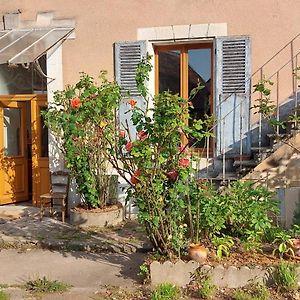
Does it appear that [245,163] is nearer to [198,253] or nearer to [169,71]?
[169,71]

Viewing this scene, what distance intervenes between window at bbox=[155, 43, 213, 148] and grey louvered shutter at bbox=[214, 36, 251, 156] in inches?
13.4

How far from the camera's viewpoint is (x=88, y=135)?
6.98m

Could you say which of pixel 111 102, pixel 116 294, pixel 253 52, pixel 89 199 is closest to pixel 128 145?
pixel 116 294

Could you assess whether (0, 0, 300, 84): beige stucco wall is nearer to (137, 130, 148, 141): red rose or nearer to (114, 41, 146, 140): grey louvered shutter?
(114, 41, 146, 140): grey louvered shutter

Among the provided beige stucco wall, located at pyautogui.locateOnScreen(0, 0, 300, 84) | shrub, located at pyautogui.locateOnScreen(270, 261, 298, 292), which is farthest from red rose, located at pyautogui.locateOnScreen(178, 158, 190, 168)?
beige stucco wall, located at pyautogui.locateOnScreen(0, 0, 300, 84)

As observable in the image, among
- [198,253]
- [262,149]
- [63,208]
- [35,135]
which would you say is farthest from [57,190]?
[198,253]

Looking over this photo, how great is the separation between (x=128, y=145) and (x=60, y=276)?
165cm

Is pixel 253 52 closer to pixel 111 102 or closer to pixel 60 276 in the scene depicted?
pixel 111 102

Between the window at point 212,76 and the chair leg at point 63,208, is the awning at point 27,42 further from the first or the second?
the chair leg at point 63,208

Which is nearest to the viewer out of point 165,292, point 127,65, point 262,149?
point 165,292

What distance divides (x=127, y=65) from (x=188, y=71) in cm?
104

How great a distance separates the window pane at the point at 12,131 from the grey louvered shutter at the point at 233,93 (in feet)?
13.0

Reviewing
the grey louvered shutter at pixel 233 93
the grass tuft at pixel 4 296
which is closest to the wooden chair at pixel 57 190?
the grey louvered shutter at pixel 233 93

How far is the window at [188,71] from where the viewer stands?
25.6 feet
